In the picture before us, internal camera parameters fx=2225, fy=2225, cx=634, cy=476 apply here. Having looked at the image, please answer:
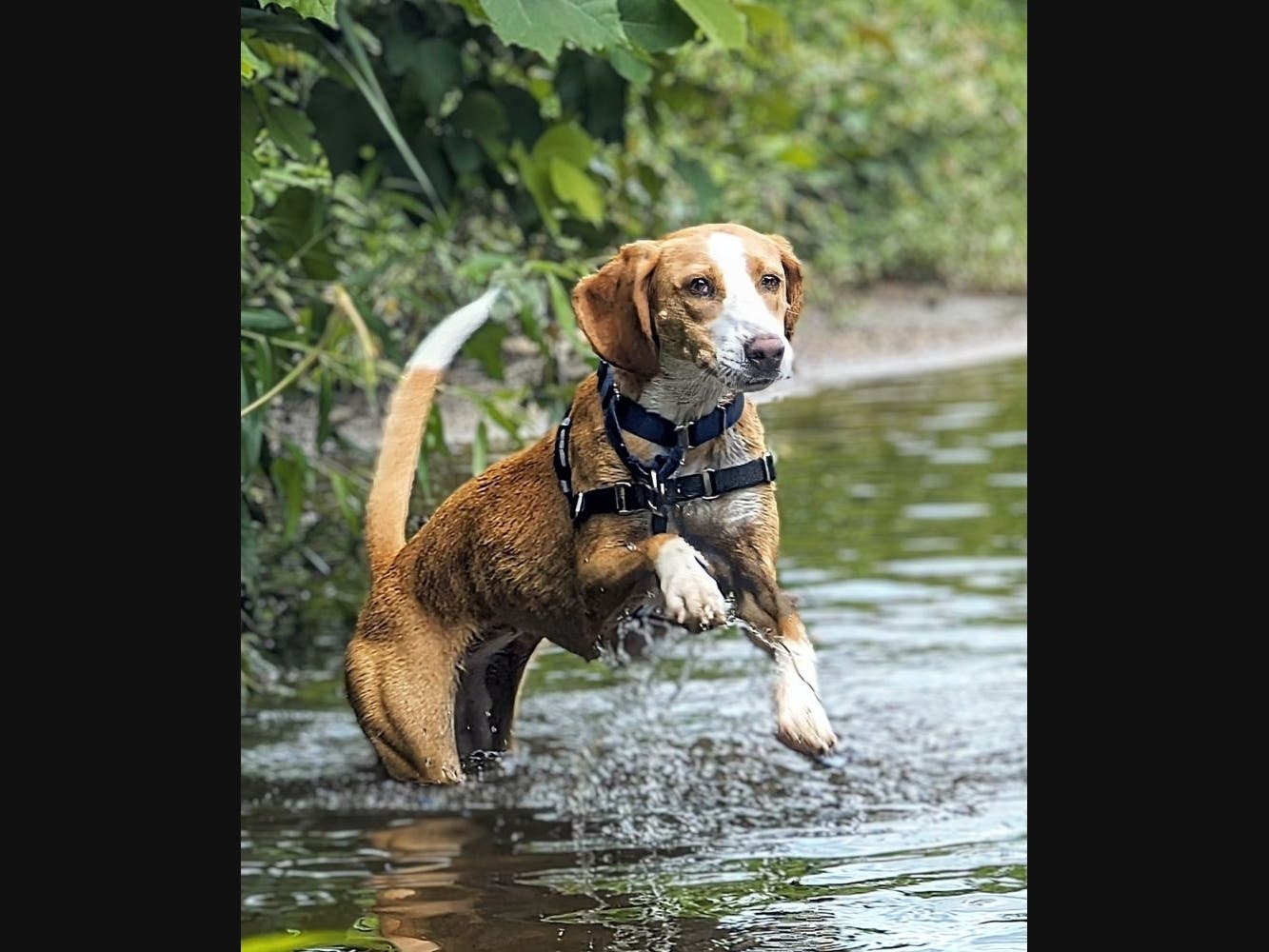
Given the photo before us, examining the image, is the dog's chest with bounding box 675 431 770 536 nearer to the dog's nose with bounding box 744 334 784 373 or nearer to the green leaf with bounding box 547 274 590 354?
the dog's nose with bounding box 744 334 784 373

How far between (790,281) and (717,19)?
1.40 m

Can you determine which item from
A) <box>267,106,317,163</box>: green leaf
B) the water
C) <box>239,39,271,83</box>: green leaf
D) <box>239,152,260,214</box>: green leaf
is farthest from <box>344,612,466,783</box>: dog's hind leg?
<box>267,106,317,163</box>: green leaf

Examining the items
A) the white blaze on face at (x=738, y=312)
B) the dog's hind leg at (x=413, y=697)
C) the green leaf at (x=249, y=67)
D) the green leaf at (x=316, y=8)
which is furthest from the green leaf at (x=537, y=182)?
the white blaze on face at (x=738, y=312)

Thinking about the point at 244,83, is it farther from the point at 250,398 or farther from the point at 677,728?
the point at 677,728

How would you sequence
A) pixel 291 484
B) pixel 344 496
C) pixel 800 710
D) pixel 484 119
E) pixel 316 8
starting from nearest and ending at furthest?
pixel 800 710 < pixel 316 8 < pixel 291 484 < pixel 344 496 < pixel 484 119

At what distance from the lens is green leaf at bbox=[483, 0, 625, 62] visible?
4941 mm

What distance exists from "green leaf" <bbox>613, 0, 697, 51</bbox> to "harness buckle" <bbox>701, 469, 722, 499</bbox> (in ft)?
5.03

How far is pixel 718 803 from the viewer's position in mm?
7160

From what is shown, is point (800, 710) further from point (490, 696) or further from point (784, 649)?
point (490, 696)

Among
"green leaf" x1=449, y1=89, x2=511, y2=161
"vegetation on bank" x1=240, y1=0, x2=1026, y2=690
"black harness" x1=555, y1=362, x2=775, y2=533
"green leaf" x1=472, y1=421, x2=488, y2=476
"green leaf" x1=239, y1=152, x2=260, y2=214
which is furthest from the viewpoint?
"green leaf" x1=449, y1=89, x2=511, y2=161

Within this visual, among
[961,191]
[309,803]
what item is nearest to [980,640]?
[309,803]

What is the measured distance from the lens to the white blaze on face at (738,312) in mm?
4125

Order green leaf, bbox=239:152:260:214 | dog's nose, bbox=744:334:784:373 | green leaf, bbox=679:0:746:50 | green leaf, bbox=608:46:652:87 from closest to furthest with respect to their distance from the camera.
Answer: dog's nose, bbox=744:334:784:373
green leaf, bbox=679:0:746:50
green leaf, bbox=239:152:260:214
green leaf, bbox=608:46:652:87

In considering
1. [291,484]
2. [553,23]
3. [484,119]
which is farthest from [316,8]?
[484,119]
